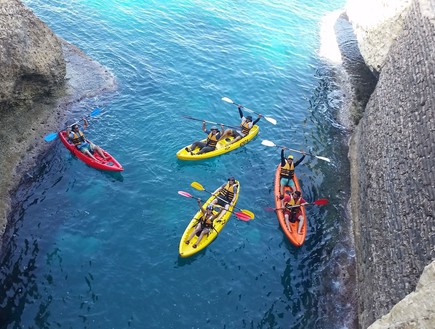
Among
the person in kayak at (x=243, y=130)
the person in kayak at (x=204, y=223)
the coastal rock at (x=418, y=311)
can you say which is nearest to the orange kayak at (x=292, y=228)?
the person in kayak at (x=204, y=223)

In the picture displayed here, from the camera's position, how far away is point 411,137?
1355cm

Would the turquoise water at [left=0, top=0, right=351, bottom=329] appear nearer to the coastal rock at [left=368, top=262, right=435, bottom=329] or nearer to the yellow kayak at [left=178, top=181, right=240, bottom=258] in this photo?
the yellow kayak at [left=178, top=181, right=240, bottom=258]

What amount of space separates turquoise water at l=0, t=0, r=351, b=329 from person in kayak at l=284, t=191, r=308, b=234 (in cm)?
61

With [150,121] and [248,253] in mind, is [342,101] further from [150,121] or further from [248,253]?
[248,253]

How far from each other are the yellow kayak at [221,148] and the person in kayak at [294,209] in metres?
4.37

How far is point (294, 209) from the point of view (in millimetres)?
16047

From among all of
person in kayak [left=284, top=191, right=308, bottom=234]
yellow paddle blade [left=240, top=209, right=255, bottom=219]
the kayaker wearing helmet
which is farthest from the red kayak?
person in kayak [left=284, top=191, right=308, bottom=234]

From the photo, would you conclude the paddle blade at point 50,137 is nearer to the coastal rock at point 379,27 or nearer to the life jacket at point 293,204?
the life jacket at point 293,204

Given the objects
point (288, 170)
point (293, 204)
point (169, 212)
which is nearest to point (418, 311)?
point (293, 204)

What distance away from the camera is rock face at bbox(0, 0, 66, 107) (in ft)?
56.2

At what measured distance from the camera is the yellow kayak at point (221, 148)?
18.4m

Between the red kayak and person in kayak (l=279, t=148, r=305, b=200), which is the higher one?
person in kayak (l=279, t=148, r=305, b=200)

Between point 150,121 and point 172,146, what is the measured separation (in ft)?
7.57

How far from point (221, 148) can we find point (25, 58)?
32.3ft
